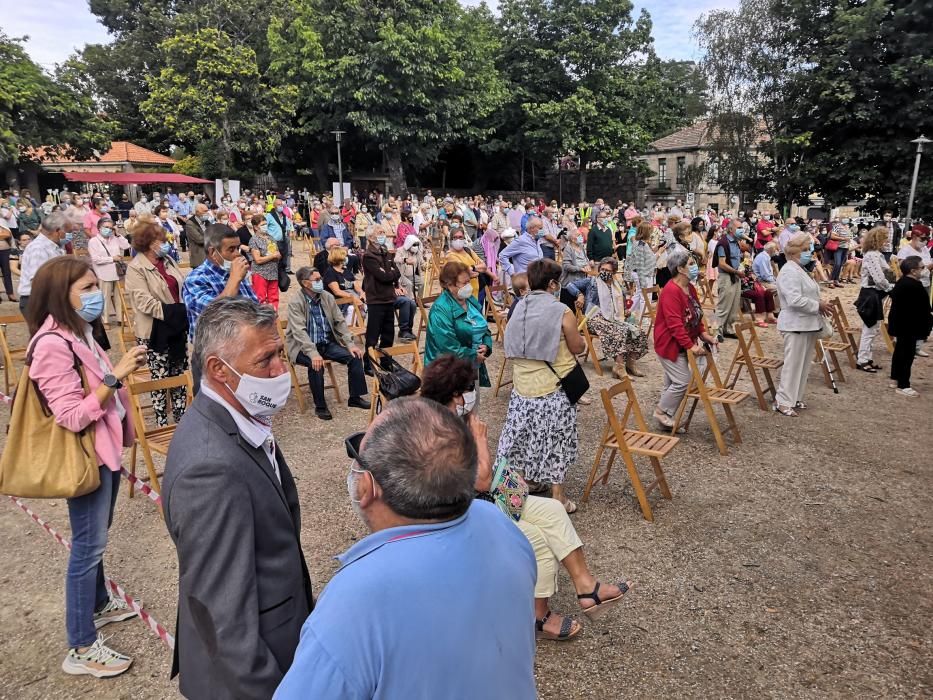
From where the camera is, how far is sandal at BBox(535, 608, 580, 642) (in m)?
3.32

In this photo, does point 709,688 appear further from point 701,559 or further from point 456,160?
point 456,160

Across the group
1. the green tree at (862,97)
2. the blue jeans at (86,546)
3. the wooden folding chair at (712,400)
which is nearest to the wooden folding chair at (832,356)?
the wooden folding chair at (712,400)

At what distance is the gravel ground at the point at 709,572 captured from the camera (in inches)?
122

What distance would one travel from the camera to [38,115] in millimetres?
29109

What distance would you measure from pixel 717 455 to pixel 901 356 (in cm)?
362

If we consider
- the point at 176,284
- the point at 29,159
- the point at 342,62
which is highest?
the point at 342,62

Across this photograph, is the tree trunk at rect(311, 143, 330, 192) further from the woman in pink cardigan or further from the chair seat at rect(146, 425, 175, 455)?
the woman in pink cardigan

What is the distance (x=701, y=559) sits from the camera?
13.4 ft

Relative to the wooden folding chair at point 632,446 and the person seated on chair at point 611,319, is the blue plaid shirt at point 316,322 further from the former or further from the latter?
the wooden folding chair at point 632,446

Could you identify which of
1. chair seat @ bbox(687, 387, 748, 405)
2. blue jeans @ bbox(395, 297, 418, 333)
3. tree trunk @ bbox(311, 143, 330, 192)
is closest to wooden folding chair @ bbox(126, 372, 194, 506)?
chair seat @ bbox(687, 387, 748, 405)

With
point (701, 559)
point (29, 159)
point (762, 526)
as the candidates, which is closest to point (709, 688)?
point (701, 559)

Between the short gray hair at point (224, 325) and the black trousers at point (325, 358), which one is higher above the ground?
the short gray hair at point (224, 325)

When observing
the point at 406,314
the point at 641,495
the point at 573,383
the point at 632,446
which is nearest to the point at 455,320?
the point at 573,383

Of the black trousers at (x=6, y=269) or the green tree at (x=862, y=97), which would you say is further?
the green tree at (x=862, y=97)
